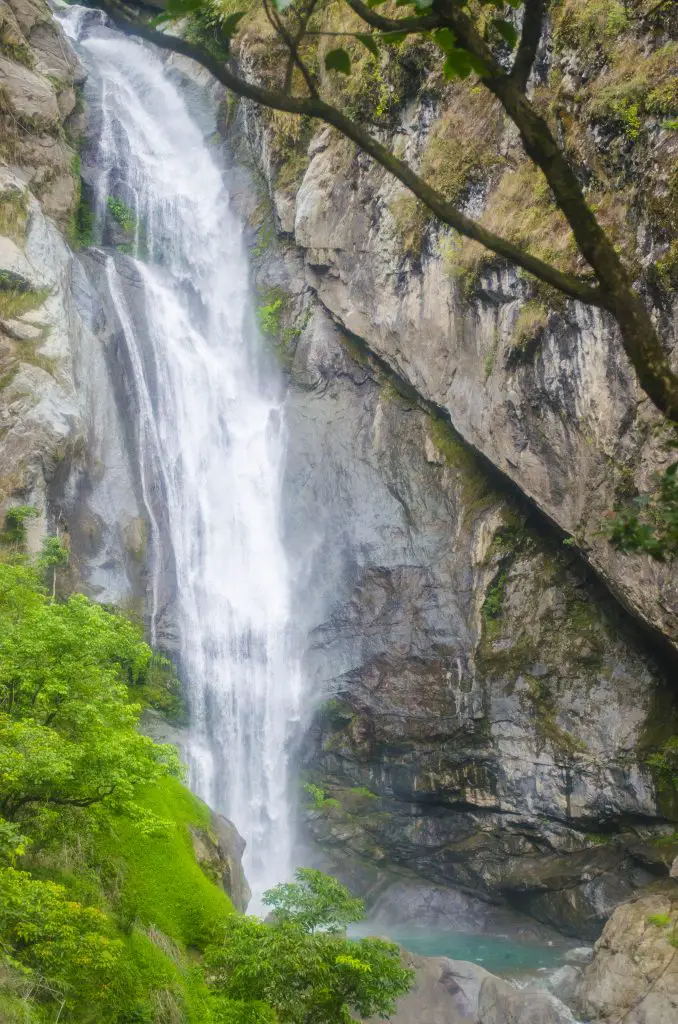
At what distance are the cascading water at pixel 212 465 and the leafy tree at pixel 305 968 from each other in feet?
32.1

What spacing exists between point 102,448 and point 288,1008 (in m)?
14.9

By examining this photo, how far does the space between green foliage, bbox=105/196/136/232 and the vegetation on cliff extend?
1909 cm

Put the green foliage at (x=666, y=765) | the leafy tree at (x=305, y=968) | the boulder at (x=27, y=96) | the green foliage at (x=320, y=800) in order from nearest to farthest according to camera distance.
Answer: the leafy tree at (x=305, y=968)
the green foliage at (x=666, y=765)
the green foliage at (x=320, y=800)
the boulder at (x=27, y=96)

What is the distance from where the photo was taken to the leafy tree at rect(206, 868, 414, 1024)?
6.73 meters

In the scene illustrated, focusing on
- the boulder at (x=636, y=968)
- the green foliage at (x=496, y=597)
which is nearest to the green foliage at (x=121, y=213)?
the green foliage at (x=496, y=597)

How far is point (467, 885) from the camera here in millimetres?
16891

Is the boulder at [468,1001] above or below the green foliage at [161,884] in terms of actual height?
below

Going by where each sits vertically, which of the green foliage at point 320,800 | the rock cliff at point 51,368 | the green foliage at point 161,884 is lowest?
the green foliage at point 320,800

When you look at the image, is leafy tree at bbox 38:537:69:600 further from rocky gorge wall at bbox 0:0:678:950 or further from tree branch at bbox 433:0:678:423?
tree branch at bbox 433:0:678:423

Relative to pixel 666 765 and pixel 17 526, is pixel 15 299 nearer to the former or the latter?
pixel 17 526

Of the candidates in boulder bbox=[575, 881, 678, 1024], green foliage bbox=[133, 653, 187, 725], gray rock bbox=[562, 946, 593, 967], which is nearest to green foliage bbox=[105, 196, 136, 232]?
green foliage bbox=[133, 653, 187, 725]

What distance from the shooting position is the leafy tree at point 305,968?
22.1ft

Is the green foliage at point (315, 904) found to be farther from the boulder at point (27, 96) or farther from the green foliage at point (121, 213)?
the green foliage at point (121, 213)

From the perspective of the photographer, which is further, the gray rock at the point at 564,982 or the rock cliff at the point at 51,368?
the rock cliff at the point at 51,368
